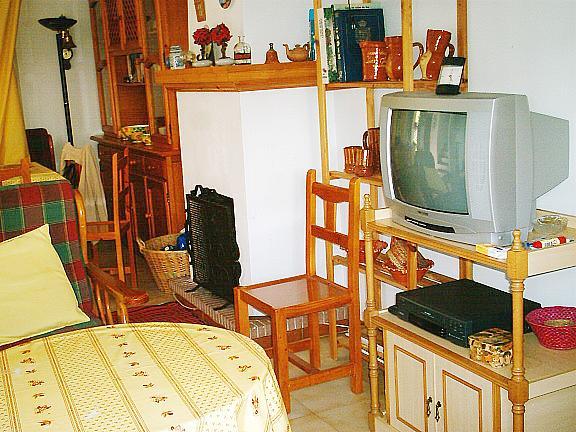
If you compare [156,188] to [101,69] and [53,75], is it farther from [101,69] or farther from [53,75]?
[53,75]

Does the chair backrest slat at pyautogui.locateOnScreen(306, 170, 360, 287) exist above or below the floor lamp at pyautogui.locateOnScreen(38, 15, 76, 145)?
below

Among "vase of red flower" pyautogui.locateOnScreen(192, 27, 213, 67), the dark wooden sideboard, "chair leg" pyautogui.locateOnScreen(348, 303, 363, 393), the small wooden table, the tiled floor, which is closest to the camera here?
the small wooden table

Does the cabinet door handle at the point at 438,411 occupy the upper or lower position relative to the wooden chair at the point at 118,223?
lower

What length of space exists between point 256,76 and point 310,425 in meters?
1.52

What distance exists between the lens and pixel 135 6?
5195 millimetres

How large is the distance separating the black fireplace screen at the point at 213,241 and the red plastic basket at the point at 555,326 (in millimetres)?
1738

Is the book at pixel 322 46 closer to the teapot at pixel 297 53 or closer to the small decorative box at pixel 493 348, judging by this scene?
the teapot at pixel 297 53

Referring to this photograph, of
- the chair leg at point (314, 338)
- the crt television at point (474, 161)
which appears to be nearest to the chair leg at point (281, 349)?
the chair leg at point (314, 338)

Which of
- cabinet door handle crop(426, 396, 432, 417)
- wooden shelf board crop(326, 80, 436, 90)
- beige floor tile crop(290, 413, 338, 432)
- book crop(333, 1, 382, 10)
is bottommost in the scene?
beige floor tile crop(290, 413, 338, 432)

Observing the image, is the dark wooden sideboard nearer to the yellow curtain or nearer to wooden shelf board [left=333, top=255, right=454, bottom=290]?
the yellow curtain

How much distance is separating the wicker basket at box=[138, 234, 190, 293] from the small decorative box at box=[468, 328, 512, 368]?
8.19 feet

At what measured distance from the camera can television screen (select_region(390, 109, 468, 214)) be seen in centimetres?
232

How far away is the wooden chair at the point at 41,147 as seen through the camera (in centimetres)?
623

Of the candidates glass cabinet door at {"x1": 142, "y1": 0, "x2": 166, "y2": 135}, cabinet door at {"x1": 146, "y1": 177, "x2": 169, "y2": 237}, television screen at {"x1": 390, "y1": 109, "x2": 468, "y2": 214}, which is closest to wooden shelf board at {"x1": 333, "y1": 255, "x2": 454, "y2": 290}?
television screen at {"x1": 390, "y1": 109, "x2": 468, "y2": 214}
